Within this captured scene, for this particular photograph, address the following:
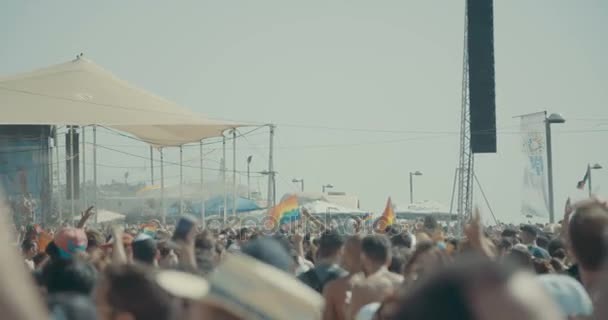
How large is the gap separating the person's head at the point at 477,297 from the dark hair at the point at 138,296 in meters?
1.92

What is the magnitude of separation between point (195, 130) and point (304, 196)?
36066 mm

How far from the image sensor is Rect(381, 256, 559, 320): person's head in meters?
1.49

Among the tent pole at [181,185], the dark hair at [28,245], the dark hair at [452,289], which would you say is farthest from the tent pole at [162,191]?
the dark hair at [452,289]

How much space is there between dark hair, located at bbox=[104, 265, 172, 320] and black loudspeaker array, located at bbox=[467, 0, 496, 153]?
34198 mm

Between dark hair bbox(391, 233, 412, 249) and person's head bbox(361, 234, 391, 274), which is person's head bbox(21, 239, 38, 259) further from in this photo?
person's head bbox(361, 234, 391, 274)

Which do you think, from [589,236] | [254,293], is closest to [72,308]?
[254,293]

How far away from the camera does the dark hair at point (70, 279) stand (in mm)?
4809

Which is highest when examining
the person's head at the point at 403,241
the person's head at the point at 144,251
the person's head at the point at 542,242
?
the person's head at the point at 144,251

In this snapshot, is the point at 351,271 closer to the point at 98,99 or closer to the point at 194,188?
the point at 98,99

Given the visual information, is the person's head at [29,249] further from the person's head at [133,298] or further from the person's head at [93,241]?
the person's head at [133,298]

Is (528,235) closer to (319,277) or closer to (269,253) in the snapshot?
(319,277)

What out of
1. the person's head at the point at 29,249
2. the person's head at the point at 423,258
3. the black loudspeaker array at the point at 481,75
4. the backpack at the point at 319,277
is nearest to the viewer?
the person's head at the point at 423,258

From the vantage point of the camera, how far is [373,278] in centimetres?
638

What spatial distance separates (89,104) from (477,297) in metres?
30.5
